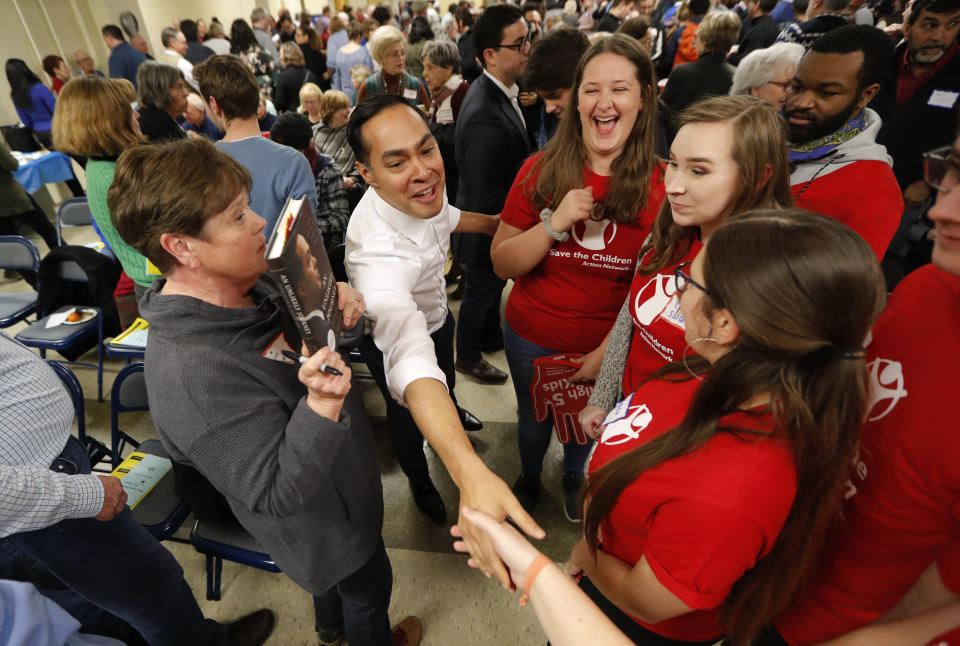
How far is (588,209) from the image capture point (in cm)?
146

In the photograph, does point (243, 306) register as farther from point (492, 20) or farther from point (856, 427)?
point (492, 20)

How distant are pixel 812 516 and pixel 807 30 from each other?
8.62 ft

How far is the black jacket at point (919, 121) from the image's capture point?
279 centimetres

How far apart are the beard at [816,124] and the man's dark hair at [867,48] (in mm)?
70

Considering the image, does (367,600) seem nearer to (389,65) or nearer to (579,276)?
(579,276)

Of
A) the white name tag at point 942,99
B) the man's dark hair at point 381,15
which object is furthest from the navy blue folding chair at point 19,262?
the man's dark hair at point 381,15

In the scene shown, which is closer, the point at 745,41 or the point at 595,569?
the point at 595,569

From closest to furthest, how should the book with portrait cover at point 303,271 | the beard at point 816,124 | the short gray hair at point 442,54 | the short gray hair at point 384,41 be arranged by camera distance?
the book with portrait cover at point 303,271, the beard at point 816,124, the short gray hair at point 442,54, the short gray hair at point 384,41

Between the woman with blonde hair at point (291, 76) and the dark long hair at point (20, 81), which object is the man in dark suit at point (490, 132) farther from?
the dark long hair at point (20, 81)

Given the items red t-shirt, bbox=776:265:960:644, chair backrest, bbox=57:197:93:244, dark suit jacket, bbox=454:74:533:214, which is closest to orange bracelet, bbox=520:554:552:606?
red t-shirt, bbox=776:265:960:644

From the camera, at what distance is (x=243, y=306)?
1.19 m

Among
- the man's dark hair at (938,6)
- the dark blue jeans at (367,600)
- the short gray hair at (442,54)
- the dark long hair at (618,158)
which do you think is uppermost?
the man's dark hair at (938,6)

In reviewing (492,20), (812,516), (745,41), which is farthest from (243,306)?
(745,41)

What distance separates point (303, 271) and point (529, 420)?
1.49 meters
